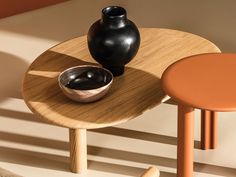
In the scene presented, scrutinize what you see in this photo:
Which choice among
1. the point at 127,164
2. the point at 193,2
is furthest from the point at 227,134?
the point at 193,2

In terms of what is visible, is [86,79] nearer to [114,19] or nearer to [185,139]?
[114,19]

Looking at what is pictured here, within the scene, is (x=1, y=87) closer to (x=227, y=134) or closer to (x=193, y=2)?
(x=227, y=134)

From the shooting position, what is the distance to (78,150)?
2.10 metres

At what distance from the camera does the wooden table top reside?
1887 millimetres

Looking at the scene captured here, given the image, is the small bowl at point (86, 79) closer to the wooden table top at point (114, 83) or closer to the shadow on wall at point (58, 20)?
the wooden table top at point (114, 83)

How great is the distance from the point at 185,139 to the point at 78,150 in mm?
436

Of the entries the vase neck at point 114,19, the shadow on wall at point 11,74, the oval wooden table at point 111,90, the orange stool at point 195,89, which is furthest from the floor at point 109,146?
the vase neck at point 114,19

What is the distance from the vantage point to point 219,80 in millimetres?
1925

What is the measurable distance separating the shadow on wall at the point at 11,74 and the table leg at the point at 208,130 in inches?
38.9

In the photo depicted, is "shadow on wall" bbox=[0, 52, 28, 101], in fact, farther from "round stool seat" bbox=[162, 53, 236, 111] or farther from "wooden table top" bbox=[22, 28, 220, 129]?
"round stool seat" bbox=[162, 53, 236, 111]

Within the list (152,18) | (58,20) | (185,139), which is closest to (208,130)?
(185,139)

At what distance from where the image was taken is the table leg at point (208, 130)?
2.23 metres

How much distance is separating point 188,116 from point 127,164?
0.50 meters

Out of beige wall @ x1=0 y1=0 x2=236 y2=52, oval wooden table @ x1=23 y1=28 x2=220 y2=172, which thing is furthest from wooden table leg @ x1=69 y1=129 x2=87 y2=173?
beige wall @ x1=0 y1=0 x2=236 y2=52
